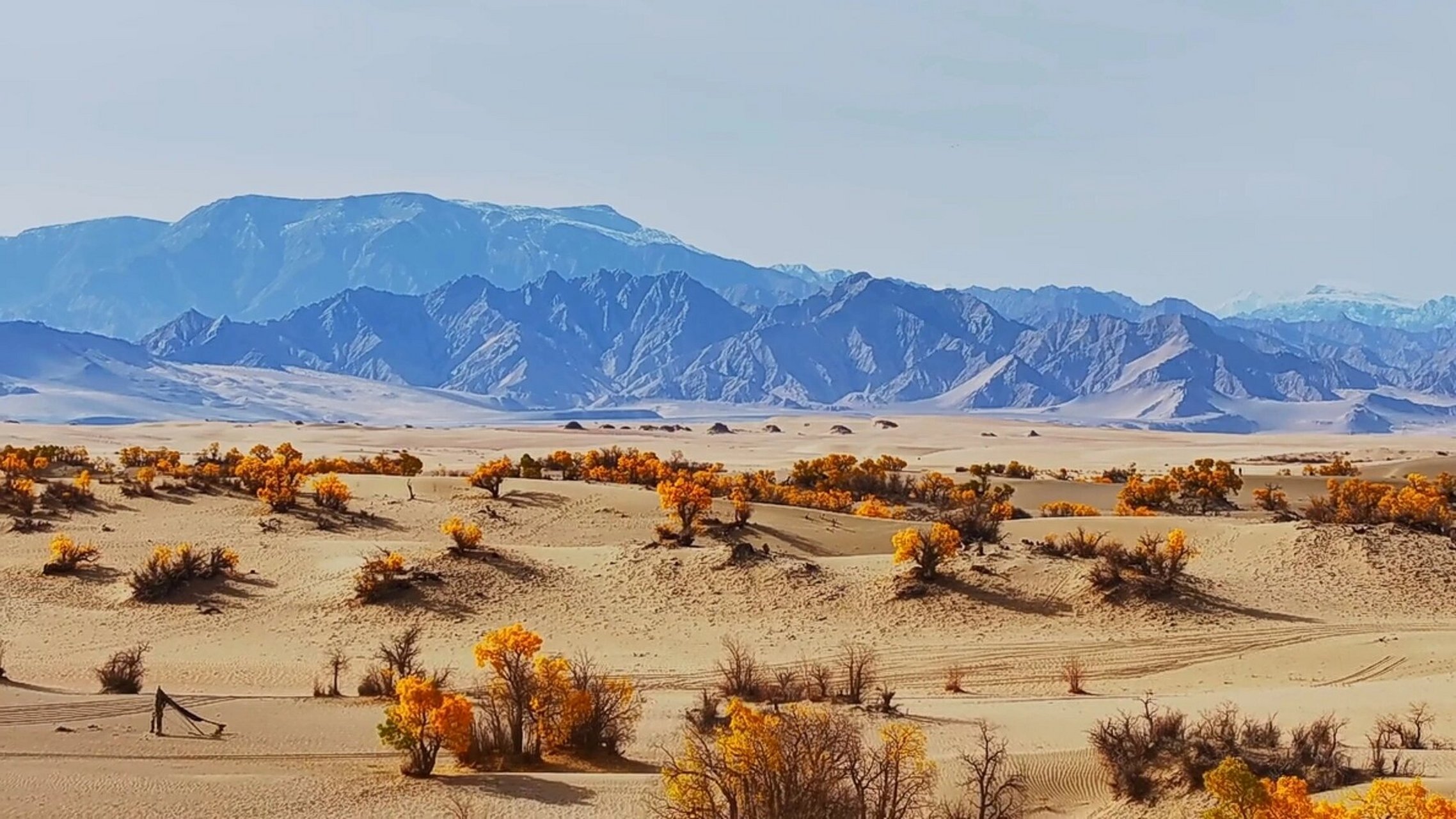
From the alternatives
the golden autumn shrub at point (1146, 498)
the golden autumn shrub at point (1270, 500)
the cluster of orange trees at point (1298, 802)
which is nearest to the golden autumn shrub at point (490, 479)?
the golden autumn shrub at point (1146, 498)

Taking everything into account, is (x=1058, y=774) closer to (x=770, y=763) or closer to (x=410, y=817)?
(x=770, y=763)

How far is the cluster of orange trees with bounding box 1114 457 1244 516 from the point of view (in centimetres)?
3619

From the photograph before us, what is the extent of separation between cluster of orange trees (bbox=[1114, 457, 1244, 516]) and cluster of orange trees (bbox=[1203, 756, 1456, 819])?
26.2 meters

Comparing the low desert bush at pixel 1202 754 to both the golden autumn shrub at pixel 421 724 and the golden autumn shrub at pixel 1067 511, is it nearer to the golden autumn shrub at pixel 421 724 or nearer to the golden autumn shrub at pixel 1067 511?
the golden autumn shrub at pixel 421 724

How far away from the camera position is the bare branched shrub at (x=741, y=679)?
49.9 feet

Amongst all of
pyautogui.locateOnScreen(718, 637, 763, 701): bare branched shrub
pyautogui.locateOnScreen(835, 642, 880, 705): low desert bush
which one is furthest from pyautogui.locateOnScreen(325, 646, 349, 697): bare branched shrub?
pyautogui.locateOnScreen(835, 642, 880, 705): low desert bush

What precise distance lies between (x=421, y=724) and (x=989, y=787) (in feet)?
16.7

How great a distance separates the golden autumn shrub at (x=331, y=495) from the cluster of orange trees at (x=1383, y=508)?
73.4 feet

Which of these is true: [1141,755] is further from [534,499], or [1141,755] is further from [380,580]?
[534,499]

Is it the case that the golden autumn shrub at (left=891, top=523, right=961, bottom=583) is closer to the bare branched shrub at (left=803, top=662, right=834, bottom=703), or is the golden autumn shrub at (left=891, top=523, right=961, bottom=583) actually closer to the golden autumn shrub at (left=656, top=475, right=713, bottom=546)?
the bare branched shrub at (left=803, top=662, right=834, bottom=703)

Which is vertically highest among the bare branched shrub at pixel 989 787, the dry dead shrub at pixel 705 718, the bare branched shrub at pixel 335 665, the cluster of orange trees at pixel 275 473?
the cluster of orange trees at pixel 275 473

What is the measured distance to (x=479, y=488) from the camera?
33312 millimetres

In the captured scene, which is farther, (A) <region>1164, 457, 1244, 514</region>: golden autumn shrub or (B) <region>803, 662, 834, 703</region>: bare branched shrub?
(A) <region>1164, 457, 1244, 514</region>: golden autumn shrub

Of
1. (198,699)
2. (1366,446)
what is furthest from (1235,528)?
(1366,446)
